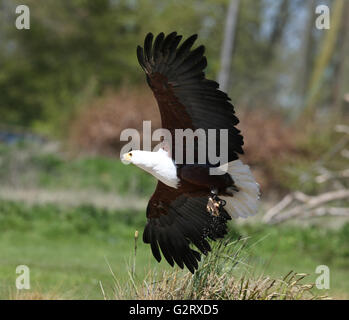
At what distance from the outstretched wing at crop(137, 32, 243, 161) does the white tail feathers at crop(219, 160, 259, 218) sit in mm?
146

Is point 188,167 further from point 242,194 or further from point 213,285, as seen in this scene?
point 213,285

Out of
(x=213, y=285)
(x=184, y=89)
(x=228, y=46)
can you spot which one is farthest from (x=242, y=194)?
(x=228, y=46)

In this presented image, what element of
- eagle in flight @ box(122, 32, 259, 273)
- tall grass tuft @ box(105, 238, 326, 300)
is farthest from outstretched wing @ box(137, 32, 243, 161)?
tall grass tuft @ box(105, 238, 326, 300)

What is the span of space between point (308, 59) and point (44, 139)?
10.5 m

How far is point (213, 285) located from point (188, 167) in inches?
40.5

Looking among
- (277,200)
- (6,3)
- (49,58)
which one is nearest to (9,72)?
(49,58)

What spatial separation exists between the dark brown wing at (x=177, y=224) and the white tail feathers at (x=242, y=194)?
114mm

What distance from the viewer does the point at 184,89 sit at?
17.0ft

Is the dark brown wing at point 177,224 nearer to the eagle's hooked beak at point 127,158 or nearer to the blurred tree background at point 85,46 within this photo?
the eagle's hooked beak at point 127,158

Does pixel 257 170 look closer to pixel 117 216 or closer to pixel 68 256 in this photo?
pixel 117 216

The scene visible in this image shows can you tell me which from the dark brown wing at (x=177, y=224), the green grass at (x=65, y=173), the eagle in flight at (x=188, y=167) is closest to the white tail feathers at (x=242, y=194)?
the eagle in flight at (x=188, y=167)

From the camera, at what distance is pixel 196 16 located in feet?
92.2

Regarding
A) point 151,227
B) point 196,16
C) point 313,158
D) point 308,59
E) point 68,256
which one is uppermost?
point 196,16

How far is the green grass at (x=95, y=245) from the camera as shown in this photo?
8.58 metres
